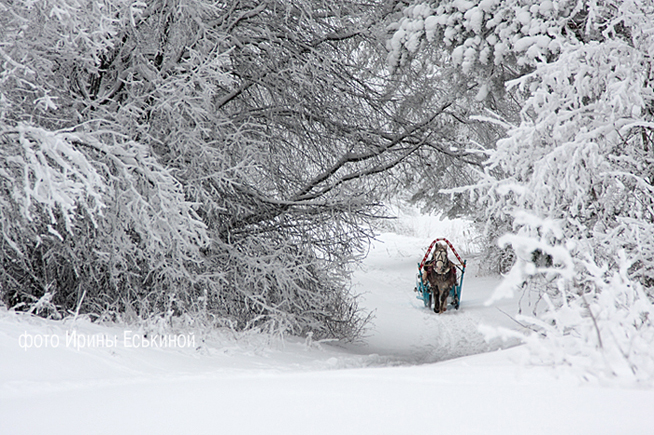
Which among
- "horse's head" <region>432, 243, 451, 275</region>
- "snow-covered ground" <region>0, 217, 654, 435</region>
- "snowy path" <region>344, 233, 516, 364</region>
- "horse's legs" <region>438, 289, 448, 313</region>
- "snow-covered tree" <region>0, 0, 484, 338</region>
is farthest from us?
"horse's legs" <region>438, 289, 448, 313</region>

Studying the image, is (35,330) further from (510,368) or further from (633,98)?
(633,98)

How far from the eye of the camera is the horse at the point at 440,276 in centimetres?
1223

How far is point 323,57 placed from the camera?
25.2ft

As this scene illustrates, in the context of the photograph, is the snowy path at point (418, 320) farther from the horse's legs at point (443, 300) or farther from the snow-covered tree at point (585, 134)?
the snow-covered tree at point (585, 134)

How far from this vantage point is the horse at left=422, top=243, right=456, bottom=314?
12.2m

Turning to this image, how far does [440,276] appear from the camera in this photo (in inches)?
492

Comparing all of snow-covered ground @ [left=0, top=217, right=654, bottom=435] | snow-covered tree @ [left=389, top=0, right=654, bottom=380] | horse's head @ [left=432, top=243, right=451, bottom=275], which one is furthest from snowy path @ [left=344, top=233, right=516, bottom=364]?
snow-covered ground @ [left=0, top=217, right=654, bottom=435]

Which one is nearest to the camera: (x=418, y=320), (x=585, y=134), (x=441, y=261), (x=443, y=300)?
(x=585, y=134)

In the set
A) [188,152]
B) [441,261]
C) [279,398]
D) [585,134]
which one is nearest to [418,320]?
[441,261]

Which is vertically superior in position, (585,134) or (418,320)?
(585,134)

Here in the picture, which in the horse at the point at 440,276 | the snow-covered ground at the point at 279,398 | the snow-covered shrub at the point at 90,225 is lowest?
the snow-covered ground at the point at 279,398

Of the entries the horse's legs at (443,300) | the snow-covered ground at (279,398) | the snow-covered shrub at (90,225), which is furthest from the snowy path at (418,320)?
the snow-covered ground at (279,398)

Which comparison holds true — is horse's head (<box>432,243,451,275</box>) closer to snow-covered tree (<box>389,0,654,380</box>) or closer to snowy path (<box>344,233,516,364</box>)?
snowy path (<box>344,233,516,364</box>)

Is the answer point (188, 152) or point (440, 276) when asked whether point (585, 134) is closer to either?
point (188, 152)
